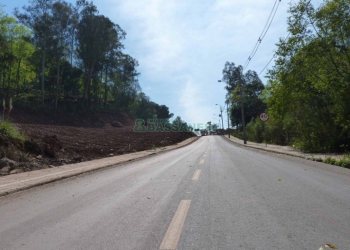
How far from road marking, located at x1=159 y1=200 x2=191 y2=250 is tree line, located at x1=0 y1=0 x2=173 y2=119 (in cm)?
6107

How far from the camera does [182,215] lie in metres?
9.28

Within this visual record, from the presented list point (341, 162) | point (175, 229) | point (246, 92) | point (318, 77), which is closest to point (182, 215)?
point (175, 229)

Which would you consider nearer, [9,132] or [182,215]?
[182,215]

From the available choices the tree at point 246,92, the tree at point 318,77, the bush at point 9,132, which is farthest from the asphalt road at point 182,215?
the tree at point 246,92

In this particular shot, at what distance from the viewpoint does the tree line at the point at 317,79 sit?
3312 centimetres

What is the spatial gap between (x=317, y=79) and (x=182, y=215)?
2803 cm

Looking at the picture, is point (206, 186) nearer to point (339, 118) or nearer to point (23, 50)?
point (339, 118)

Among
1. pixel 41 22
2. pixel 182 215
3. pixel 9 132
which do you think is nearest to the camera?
pixel 182 215

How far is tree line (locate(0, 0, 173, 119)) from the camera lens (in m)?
73.4

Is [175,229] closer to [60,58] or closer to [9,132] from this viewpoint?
[9,132]

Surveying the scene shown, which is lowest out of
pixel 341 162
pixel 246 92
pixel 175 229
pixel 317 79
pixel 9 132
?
pixel 175 229

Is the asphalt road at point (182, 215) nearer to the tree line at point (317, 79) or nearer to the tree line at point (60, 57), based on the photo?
the tree line at point (317, 79)

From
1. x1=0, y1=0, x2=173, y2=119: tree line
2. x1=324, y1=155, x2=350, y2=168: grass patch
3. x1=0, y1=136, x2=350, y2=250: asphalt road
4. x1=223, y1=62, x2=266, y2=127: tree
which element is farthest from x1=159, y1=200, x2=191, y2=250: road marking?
x1=223, y1=62, x2=266, y2=127: tree

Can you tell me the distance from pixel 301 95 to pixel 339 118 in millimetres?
5374
